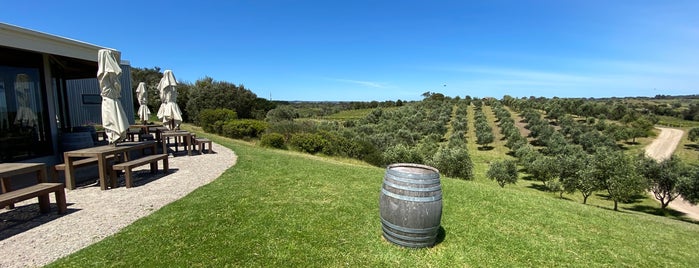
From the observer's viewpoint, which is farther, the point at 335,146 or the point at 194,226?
the point at 335,146

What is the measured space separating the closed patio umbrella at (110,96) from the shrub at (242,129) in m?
12.0

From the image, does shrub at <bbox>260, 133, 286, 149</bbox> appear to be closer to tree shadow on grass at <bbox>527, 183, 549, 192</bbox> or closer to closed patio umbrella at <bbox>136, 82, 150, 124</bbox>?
closed patio umbrella at <bbox>136, 82, 150, 124</bbox>

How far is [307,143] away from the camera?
690 inches

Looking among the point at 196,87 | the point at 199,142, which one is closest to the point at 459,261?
the point at 199,142

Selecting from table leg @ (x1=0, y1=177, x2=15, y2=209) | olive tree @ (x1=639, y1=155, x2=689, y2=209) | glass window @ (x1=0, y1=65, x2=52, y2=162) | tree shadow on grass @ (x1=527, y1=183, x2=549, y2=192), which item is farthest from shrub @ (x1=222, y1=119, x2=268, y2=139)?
olive tree @ (x1=639, y1=155, x2=689, y2=209)

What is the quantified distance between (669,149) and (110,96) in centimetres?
6253

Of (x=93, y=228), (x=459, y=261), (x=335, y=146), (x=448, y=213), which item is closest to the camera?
(x=459, y=261)

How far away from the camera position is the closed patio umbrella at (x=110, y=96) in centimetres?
707

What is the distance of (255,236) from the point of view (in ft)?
14.1

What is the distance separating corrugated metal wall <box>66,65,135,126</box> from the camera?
610 inches

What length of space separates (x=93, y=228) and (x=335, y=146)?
14921mm

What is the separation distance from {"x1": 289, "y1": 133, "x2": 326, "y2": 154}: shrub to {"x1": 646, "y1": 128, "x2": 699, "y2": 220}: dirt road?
998 inches

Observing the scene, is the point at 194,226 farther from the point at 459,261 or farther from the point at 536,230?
the point at 536,230

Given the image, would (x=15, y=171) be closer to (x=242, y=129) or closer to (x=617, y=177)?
(x=242, y=129)
